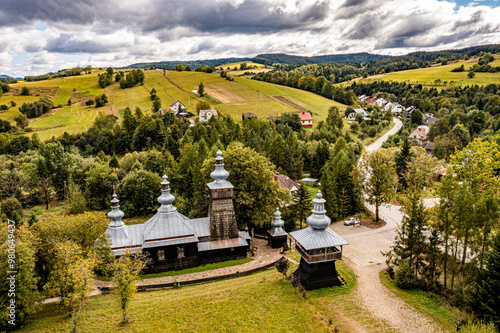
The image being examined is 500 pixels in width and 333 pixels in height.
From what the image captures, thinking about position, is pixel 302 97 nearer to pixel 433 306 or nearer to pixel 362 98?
pixel 362 98

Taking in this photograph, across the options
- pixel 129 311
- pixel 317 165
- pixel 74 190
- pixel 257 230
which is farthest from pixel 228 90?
pixel 129 311

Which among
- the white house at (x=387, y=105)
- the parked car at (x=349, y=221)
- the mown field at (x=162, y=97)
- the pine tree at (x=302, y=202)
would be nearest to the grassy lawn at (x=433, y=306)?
the pine tree at (x=302, y=202)

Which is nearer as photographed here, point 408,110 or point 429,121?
point 429,121

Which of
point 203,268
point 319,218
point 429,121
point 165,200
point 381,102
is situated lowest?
point 203,268

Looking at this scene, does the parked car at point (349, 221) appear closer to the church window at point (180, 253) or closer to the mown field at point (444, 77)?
the church window at point (180, 253)

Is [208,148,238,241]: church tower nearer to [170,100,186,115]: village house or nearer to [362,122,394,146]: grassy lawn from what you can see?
[362,122,394,146]: grassy lawn

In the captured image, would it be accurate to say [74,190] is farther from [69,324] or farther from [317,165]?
[317,165]

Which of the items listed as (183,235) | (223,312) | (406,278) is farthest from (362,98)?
(223,312)
